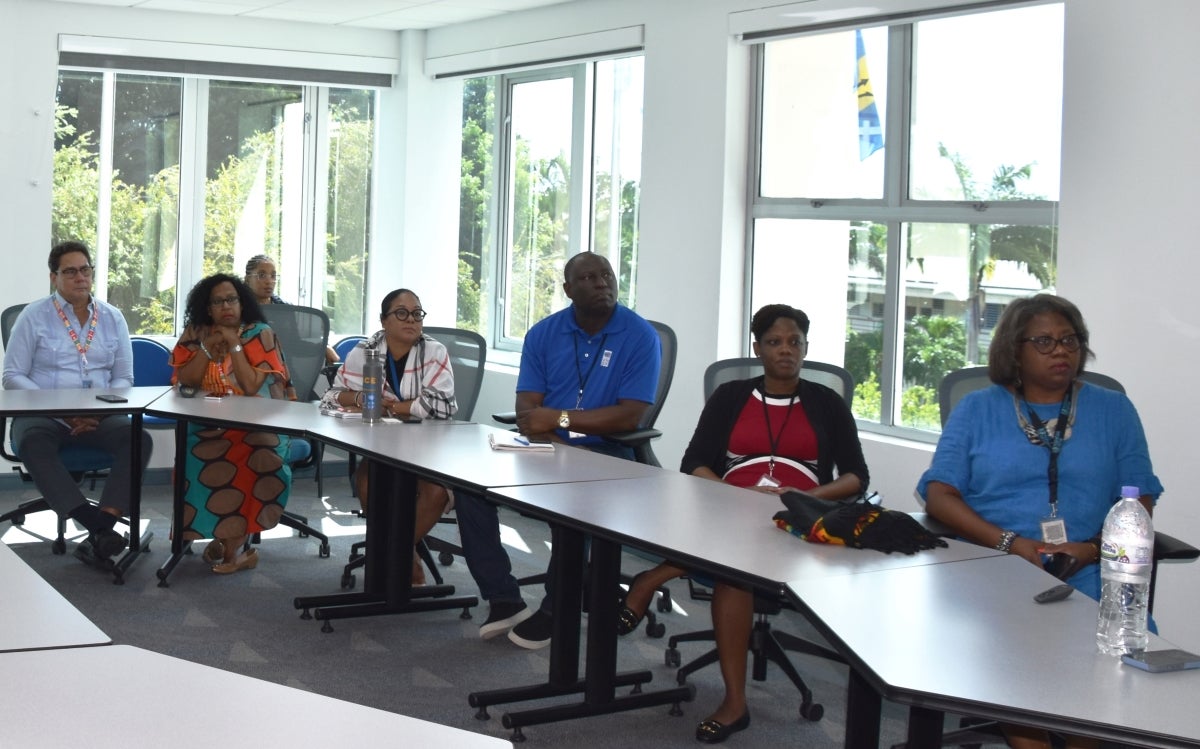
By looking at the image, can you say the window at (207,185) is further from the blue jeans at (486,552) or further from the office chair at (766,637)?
the office chair at (766,637)

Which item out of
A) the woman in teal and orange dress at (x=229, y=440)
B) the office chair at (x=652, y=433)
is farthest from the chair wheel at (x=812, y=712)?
the woman in teal and orange dress at (x=229, y=440)

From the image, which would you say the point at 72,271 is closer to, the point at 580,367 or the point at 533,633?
the point at 580,367

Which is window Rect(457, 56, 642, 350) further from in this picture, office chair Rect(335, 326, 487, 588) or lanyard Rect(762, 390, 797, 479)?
lanyard Rect(762, 390, 797, 479)

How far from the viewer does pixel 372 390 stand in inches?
193

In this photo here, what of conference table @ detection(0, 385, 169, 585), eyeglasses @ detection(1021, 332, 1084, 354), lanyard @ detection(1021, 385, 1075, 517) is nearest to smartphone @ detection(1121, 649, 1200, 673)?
lanyard @ detection(1021, 385, 1075, 517)

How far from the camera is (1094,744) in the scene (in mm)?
2793

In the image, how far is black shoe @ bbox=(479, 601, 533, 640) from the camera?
15.4 ft

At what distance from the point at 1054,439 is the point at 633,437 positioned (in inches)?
70.2

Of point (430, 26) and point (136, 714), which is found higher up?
point (430, 26)

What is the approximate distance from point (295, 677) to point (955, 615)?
252 centimetres

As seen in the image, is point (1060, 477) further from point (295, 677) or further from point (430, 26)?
point (430, 26)

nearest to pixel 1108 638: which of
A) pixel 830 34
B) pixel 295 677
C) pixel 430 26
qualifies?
pixel 295 677

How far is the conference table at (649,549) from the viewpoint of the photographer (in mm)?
2850

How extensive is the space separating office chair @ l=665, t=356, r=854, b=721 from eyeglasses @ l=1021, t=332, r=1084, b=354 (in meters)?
1.01
